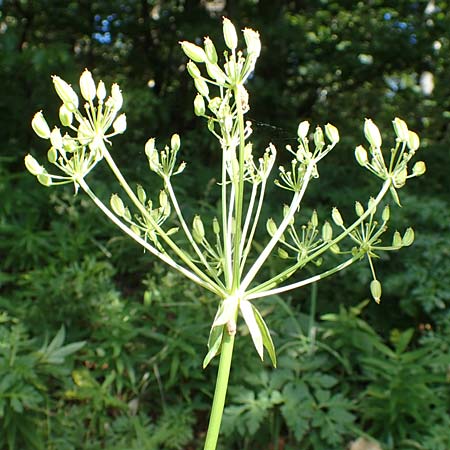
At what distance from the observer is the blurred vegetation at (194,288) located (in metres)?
3.52

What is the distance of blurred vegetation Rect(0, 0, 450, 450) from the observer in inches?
138

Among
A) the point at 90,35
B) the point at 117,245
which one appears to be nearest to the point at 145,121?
the point at 90,35

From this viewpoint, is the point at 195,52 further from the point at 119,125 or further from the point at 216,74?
the point at 119,125

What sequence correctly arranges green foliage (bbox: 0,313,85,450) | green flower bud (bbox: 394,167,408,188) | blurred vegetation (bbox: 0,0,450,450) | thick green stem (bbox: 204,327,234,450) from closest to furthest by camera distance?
thick green stem (bbox: 204,327,234,450)
green flower bud (bbox: 394,167,408,188)
green foliage (bbox: 0,313,85,450)
blurred vegetation (bbox: 0,0,450,450)

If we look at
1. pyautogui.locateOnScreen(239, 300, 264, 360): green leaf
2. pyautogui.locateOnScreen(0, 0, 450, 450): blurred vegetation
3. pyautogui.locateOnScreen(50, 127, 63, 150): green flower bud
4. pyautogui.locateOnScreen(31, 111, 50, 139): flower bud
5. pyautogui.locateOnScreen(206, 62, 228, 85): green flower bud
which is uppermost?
pyautogui.locateOnScreen(206, 62, 228, 85): green flower bud

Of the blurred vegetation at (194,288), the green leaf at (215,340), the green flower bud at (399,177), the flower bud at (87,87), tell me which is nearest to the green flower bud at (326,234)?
the green flower bud at (399,177)

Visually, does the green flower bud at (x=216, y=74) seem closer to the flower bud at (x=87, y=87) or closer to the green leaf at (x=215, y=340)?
the flower bud at (x=87, y=87)

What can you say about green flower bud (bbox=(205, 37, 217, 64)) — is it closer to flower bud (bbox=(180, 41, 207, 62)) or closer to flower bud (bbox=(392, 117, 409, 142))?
flower bud (bbox=(180, 41, 207, 62))

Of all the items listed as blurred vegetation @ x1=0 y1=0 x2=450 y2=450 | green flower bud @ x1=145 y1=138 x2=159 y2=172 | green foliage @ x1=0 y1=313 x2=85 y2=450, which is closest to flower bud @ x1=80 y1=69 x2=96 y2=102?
green flower bud @ x1=145 y1=138 x2=159 y2=172

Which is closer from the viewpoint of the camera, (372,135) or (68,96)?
(68,96)

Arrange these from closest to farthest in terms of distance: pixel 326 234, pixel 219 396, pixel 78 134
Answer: pixel 219 396, pixel 78 134, pixel 326 234

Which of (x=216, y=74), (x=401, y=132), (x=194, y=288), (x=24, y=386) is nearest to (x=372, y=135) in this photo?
(x=401, y=132)

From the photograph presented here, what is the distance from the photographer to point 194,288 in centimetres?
419

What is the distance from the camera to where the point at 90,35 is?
23.2 feet
